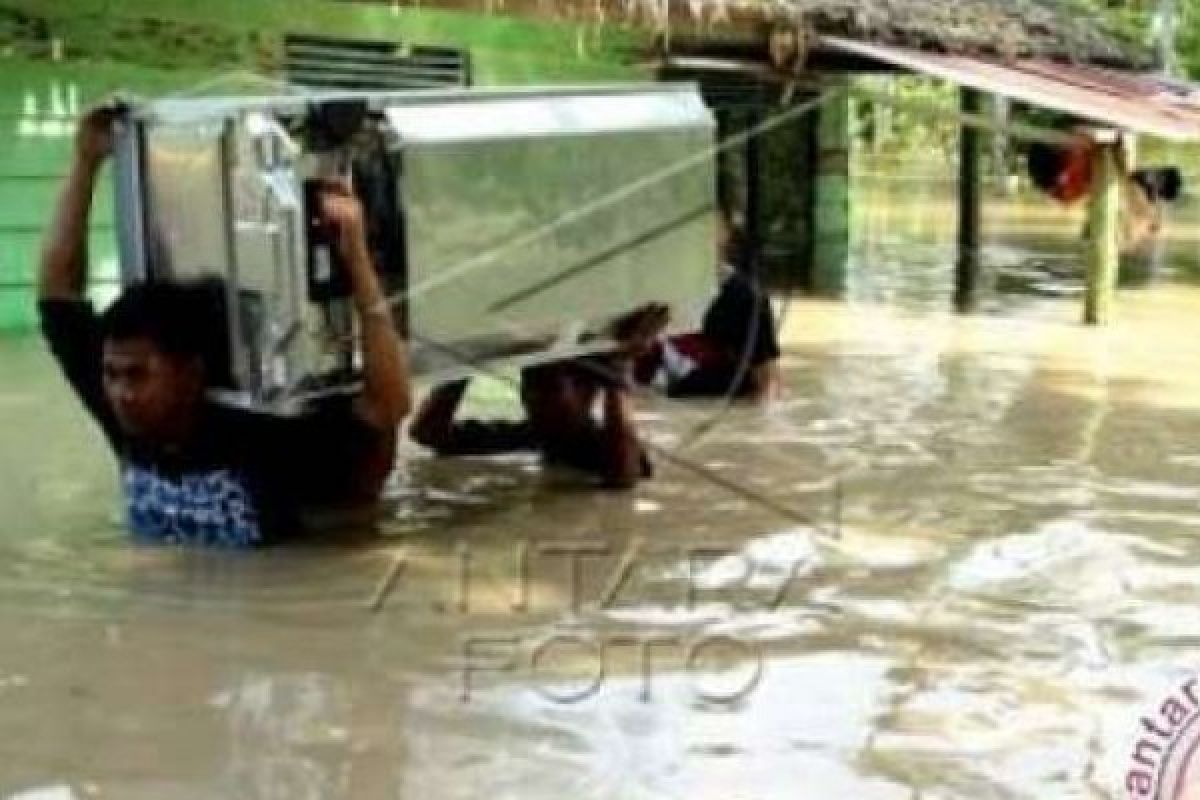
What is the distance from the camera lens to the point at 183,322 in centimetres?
512

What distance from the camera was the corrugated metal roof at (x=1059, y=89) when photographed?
10641 mm

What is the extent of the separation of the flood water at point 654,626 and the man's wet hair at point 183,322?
650 mm

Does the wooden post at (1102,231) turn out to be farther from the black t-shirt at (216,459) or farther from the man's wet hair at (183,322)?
the man's wet hair at (183,322)

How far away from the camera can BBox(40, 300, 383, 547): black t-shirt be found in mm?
5422

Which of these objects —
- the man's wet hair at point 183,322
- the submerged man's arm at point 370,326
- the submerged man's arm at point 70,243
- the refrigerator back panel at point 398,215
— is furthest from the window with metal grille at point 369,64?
the submerged man's arm at point 370,326

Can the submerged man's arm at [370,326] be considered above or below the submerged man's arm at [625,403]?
above

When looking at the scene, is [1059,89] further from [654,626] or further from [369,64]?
[654,626]

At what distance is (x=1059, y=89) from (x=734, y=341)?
3.69m

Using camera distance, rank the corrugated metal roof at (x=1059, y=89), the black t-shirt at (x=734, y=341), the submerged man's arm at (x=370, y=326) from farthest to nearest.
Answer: the corrugated metal roof at (x=1059, y=89), the black t-shirt at (x=734, y=341), the submerged man's arm at (x=370, y=326)

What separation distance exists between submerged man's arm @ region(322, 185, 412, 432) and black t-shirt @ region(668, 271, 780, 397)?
12.2ft

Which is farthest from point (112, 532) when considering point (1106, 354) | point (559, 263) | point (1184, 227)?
point (1184, 227)

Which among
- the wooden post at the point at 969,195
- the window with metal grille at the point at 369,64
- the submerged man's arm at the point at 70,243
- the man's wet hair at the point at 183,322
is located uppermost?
the window with metal grille at the point at 369,64

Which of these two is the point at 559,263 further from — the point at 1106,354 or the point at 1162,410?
the point at 1106,354

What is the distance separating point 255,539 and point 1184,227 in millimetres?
18206
